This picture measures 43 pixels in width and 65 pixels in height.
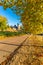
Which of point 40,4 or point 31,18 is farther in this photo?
point 31,18

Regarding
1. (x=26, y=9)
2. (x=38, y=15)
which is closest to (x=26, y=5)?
(x=26, y=9)

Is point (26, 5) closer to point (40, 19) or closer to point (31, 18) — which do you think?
point (31, 18)

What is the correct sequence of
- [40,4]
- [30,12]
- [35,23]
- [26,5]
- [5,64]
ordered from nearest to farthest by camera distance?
[5,64] < [40,4] < [26,5] < [30,12] < [35,23]

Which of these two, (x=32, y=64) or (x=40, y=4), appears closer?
(x=32, y=64)

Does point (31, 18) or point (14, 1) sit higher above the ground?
point (14, 1)

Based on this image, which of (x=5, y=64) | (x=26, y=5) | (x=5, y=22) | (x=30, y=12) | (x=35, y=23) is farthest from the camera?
(x=5, y=22)

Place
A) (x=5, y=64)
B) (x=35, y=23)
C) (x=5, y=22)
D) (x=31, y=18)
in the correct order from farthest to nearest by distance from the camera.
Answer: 1. (x=5, y=22)
2. (x=35, y=23)
3. (x=31, y=18)
4. (x=5, y=64)

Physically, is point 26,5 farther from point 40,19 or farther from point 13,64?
point 13,64

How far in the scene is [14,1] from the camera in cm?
1291

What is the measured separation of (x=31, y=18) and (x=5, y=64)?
323 inches

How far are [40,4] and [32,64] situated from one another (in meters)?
5.74

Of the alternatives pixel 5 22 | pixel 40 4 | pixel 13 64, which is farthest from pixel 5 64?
pixel 5 22

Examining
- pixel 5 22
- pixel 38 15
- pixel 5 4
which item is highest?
pixel 5 4

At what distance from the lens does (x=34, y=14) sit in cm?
1512
